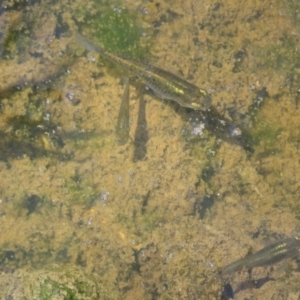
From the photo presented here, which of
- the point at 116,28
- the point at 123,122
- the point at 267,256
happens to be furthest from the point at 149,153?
the point at 267,256

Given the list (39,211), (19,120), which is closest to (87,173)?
(39,211)

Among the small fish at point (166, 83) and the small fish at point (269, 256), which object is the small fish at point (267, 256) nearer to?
the small fish at point (269, 256)

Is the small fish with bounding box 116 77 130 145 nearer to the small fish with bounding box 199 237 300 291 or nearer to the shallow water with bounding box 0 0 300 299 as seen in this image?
the shallow water with bounding box 0 0 300 299

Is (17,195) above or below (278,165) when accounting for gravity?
below

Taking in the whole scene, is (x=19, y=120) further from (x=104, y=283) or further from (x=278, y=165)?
(x=278, y=165)

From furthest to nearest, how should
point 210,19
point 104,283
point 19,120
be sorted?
1. point 210,19
2. point 19,120
3. point 104,283

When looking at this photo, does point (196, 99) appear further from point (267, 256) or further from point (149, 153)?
point (267, 256)

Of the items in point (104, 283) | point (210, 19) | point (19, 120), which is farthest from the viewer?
point (210, 19)

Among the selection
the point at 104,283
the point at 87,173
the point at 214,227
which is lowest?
the point at 104,283
